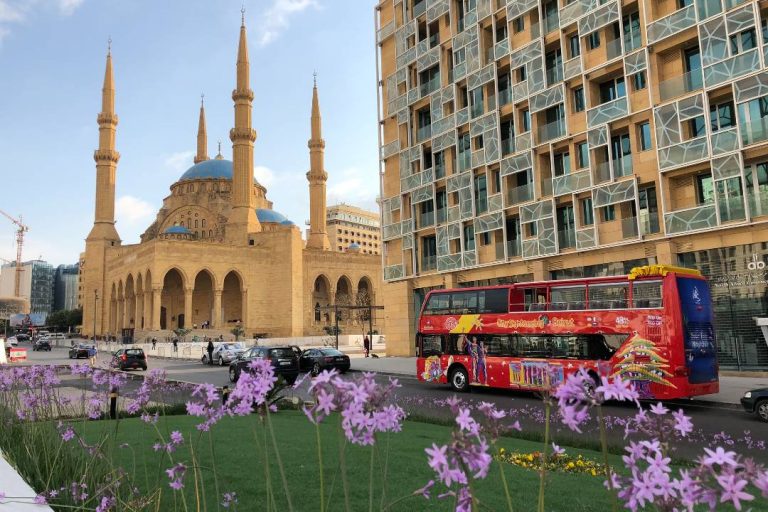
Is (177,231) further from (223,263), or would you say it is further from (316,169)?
(316,169)

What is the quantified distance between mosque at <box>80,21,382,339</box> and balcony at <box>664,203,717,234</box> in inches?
1640

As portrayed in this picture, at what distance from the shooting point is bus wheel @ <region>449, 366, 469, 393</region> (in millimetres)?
18250

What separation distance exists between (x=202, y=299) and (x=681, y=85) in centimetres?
6311

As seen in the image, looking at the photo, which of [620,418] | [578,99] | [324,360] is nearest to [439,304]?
[324,360]

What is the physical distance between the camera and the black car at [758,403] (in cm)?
1209

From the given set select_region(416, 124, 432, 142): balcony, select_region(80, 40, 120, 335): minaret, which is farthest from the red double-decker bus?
select_region(80, 40, 120, 335): minaret

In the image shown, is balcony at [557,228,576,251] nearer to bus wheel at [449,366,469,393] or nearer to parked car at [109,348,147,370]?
bus wheel at [449,366,469,393]

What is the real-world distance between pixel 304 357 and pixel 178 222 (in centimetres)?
6077

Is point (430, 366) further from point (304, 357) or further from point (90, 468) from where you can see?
point (90, 468)

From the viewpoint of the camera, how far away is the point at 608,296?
48.6 feet

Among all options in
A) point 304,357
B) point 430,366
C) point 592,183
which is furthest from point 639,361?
point 304,357

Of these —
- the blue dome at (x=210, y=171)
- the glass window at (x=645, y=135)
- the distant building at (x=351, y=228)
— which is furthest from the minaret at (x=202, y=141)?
the glass window at (x=645, y=135)

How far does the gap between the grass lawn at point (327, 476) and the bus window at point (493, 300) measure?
7.87 metres

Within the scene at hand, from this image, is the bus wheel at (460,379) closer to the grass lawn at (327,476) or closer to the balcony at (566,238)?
the grass lawn at (327,476)
